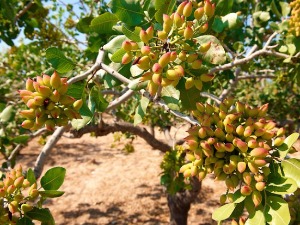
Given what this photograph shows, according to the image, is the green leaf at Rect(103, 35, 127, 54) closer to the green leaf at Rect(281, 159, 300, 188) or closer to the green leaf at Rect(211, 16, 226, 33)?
the green leaf at Rect(211, 16, 226, 33)

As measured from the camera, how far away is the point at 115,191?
21.5 feet

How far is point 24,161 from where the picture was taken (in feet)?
28.1

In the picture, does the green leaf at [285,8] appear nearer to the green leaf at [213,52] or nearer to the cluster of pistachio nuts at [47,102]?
the green leaf at [213,52]

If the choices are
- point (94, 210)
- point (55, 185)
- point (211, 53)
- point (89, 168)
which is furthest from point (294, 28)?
point (89, 168)

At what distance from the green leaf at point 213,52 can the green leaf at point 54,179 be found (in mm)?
923

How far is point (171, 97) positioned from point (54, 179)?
0.76 meters

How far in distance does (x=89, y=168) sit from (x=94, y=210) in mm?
2310

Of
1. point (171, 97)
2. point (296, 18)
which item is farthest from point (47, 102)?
point (296, 18)

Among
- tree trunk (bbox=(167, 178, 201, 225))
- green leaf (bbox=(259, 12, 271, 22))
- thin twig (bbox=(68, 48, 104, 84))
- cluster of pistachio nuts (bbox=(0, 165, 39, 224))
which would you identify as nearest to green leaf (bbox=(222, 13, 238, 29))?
thin twig (bbox=(68, 48, 104, 84))

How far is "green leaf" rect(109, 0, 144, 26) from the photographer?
1.24 meters

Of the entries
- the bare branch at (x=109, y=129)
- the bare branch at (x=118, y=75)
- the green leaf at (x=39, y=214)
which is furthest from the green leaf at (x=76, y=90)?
the bare branch at (x=109, y=129)

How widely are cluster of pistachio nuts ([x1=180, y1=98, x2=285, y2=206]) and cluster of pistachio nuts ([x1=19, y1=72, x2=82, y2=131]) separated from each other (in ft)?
1.60

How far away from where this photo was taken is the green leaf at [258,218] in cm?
103

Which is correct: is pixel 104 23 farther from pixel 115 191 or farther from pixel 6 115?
pixel 115 191
